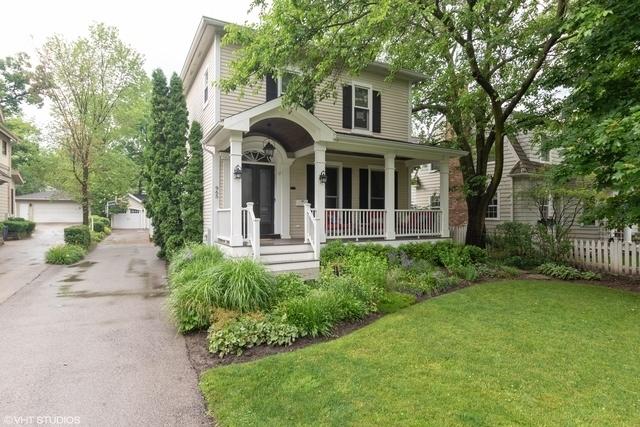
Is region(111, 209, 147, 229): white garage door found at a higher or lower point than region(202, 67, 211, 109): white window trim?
lower

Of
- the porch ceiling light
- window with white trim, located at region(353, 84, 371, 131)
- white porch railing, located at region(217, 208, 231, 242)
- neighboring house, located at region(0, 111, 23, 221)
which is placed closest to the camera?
white porch railing, located at region(217, 208, 231, 242)

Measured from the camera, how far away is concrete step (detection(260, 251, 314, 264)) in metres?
8.16

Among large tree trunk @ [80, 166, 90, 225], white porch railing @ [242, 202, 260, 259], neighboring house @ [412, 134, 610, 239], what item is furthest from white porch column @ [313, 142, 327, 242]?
large tree trunk @ [80, 166, 90, 225]

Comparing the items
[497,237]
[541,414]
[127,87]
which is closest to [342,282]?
[541,414]

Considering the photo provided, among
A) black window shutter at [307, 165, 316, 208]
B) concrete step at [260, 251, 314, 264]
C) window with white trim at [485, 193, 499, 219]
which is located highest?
black window shutter at [307, 165, 316, 208]

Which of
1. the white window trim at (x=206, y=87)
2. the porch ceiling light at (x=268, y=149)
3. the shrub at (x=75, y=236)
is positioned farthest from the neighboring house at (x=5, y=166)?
the porch ceiling light at (x=268, y=149)

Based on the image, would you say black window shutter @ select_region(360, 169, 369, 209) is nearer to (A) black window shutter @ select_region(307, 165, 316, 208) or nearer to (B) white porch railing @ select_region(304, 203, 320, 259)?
(A) black window shutter @ select_region(307, 165, 316, 208)

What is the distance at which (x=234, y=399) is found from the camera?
3.45 metres

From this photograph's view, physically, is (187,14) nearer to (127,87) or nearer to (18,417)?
(127,87)

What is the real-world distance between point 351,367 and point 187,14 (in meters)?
11.6

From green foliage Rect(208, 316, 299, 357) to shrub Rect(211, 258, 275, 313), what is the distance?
397 mm

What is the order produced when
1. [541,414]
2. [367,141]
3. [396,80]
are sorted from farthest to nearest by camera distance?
[396,80] → [367,141] → [541,414]

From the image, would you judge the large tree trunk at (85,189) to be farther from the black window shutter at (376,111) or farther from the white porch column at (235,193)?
the black window shutter at (376,111)

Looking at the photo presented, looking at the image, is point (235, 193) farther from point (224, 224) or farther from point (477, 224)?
point (477, 224)
